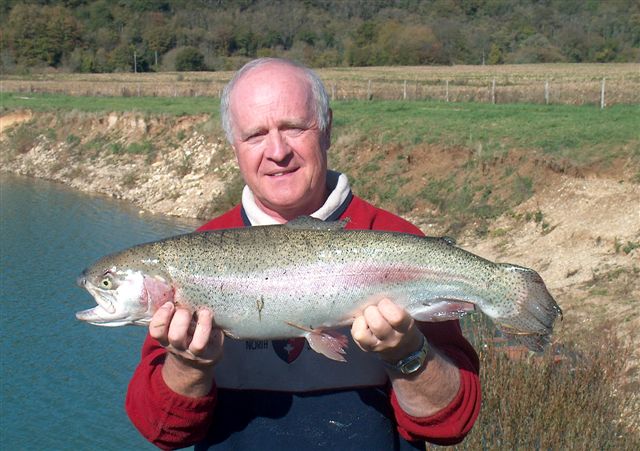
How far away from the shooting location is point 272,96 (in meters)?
3.46

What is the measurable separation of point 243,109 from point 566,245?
568 inches

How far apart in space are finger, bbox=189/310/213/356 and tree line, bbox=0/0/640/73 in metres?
98.7

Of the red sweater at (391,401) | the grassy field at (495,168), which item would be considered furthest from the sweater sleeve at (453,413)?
the grassy field at (495,168)

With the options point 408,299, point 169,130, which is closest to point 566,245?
point 408,299

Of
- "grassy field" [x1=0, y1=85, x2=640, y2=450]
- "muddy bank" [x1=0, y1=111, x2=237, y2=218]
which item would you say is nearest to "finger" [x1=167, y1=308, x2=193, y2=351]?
"grassy field" [x1=0, y1=85, x2=640, y2=450]

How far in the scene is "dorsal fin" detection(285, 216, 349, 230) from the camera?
11.2 feet

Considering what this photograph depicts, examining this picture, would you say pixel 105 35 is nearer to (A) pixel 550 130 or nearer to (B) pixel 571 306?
(A) pixel 550 130

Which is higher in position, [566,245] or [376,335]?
[376,335]

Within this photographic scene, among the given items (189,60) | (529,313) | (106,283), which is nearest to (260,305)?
(106,283)

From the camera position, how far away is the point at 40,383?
42.5 ft

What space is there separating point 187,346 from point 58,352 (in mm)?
11568

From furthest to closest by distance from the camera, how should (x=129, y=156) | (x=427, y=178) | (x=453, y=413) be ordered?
(x=129, y=156)
(x=427, y=178)
(x=453, y=413)

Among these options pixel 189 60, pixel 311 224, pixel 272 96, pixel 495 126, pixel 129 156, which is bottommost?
pixel 189 60

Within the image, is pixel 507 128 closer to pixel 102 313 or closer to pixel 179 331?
pixel 102 313
